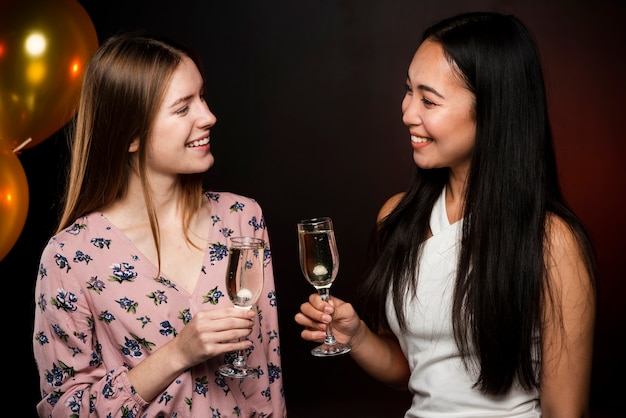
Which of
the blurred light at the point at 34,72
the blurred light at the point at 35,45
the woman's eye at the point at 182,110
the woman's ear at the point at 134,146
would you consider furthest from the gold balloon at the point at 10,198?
the woman's eye at the point at 182,110

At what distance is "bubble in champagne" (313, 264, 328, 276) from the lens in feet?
7.18

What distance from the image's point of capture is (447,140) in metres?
2.29

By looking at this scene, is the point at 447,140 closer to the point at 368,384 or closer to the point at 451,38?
the point at 451,38

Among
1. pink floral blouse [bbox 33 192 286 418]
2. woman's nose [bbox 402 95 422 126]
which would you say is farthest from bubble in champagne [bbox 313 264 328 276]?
woman's nose [bbox 402 95 422 126]

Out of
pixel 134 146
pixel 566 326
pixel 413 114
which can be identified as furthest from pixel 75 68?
pixel 566 326

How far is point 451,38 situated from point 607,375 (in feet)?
10.3

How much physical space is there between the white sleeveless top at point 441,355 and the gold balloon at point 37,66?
66.9 inches

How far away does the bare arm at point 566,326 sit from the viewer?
2.18 metres

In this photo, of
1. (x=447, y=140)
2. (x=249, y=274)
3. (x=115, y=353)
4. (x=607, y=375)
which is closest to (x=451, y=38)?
(x=447, y=140)

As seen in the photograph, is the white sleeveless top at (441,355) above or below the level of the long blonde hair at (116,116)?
below

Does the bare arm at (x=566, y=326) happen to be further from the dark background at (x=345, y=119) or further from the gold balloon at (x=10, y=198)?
the dark background at (x=345, y=119)

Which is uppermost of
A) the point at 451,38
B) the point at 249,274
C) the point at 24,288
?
the point at 451,38

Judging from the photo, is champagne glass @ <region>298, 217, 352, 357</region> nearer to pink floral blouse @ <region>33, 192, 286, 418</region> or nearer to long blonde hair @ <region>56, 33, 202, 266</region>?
pink floral blouse @ <region>33, 192, 286, 418</region>

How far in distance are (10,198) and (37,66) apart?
56 centimetres
